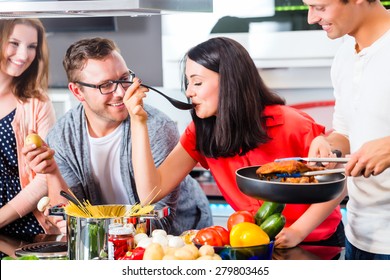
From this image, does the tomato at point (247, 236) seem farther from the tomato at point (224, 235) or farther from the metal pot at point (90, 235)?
the metal pot at point (90, 235)

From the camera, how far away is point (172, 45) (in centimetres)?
288

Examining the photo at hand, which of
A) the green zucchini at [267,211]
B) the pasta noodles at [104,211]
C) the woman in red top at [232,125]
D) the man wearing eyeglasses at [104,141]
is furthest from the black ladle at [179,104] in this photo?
the green zucchini at [267,211]

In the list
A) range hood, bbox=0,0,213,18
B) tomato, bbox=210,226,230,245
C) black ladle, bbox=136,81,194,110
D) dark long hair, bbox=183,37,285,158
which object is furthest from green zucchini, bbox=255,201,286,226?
range hood, bbox=0,0,213,18

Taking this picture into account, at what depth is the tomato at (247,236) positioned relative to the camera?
1945mm

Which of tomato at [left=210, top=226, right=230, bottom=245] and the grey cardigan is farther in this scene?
the grey cardigan

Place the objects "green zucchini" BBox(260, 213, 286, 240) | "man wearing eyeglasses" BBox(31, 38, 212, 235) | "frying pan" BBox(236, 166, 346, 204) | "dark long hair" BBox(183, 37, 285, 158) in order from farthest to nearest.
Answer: "man wearing eyeglasses" BBox(31, 38, 212, 235)
"dark long hair" BBox(183, 37, 285, 158)
"green zucchini" BBox(260, 213, 286, 240)
"frying pan" BBox(236, 166, 346, 204)

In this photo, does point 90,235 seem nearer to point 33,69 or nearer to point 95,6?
point 95,6

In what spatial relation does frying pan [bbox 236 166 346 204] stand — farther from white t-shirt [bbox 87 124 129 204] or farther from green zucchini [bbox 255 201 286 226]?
white t-shirt [bbox 87 124 129 204]

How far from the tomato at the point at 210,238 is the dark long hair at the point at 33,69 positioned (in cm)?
124

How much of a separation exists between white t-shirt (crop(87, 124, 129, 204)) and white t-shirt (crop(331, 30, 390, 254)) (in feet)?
3.23

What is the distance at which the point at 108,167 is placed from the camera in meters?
2.90

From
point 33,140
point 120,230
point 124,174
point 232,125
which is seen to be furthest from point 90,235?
point 33,140

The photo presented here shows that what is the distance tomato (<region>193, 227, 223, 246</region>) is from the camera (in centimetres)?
198
